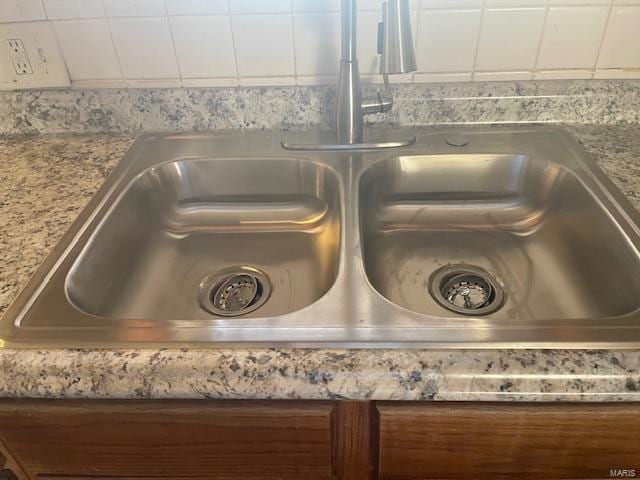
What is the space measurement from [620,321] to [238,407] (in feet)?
1.46

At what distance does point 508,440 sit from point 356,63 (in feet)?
2.00

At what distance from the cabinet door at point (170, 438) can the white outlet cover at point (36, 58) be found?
0.65 metres

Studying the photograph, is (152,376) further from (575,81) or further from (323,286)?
(575,81)

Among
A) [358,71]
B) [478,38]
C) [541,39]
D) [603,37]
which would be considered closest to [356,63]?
[358,71]

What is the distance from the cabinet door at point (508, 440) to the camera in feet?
1.82

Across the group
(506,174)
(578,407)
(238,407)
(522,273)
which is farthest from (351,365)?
(506,174)

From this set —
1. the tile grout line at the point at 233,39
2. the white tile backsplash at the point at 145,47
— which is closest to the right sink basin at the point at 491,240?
the tile grout line at the point at 233,39

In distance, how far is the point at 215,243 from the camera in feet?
3.04

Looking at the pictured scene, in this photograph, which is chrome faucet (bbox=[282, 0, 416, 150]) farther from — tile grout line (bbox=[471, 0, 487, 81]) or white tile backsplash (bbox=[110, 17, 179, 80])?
white tile backsplash (bbox=[110, 17, 179, 80])

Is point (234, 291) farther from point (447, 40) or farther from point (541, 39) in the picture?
point (541, 39)

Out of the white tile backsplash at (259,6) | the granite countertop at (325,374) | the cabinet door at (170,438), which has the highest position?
the white tile backsplash at (259,6)

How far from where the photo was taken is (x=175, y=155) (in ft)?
3.06

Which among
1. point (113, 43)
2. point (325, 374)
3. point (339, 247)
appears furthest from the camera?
point (113, 43)

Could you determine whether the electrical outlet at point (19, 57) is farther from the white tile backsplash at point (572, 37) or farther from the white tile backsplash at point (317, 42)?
the white tile backsplash at point (572, 37)
